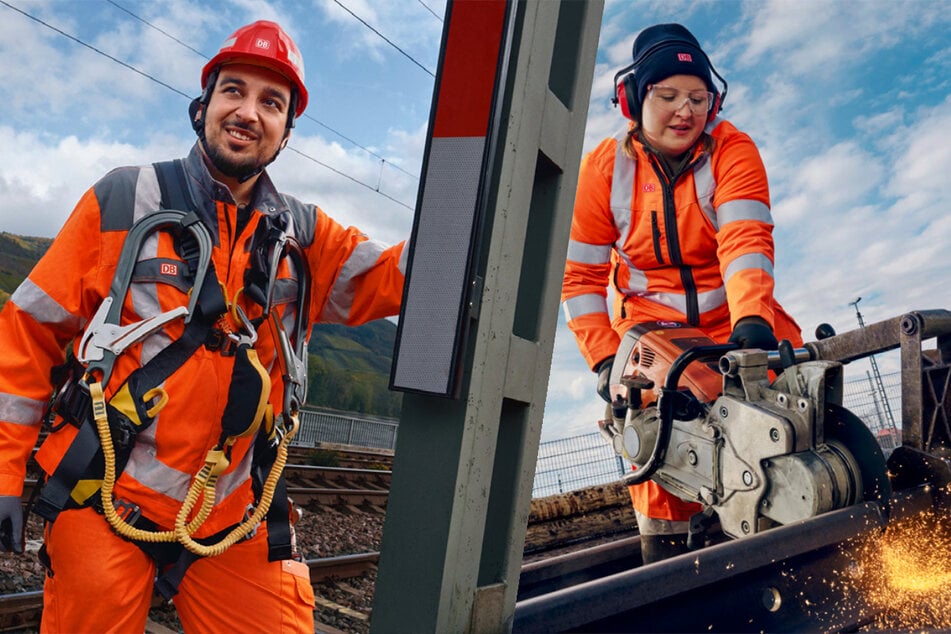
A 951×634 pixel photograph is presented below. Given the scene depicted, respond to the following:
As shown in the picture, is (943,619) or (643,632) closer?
(643,632)

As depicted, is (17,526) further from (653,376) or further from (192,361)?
(653,376)

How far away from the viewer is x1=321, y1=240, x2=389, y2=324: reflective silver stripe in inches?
95.7

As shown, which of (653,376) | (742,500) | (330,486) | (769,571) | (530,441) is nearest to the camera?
(530,441)

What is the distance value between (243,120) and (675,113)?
2.08 m

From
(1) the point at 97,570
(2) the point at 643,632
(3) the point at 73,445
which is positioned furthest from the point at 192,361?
(2) the point at 643,632

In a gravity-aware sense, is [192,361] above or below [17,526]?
above

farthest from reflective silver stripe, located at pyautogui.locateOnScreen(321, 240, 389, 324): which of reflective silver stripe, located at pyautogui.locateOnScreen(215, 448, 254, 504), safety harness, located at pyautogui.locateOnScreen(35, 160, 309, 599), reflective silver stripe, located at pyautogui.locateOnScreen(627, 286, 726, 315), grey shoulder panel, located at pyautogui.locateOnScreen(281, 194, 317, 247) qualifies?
reflective silver stripe, located at pyautogui.locateOnScreen(627, 286, 726, 315)

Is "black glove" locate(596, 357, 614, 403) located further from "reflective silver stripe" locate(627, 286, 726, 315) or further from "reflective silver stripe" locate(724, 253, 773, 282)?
"reflective silver stripe" locate(724, 253, 773, 282)

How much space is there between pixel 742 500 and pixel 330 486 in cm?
630

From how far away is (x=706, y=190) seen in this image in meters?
3.45

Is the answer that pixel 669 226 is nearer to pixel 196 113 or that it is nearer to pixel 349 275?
pixel 349 275

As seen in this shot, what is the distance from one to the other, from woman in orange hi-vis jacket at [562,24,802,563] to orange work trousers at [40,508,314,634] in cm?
202

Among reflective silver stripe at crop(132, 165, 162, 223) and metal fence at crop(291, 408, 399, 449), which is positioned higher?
reflective silver stripe at crop(132, 165, 162, 223)

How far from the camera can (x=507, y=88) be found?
1648mm
